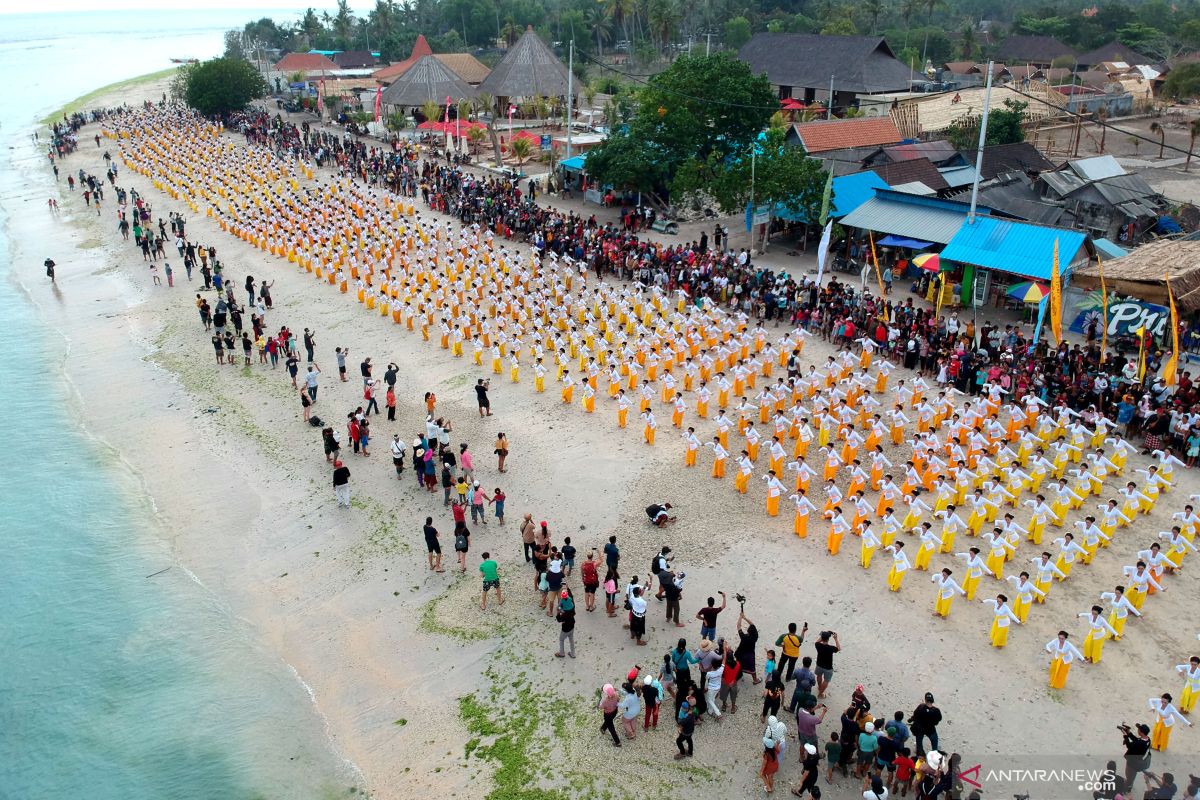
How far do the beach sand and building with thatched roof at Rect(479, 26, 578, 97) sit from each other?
37.5m

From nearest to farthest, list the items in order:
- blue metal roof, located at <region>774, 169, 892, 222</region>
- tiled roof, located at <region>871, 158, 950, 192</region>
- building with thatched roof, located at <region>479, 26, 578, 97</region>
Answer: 1. blue metal roof, located at <region>774, 169, 892, 222</region>
2. tiled roof, located at <region>871, 158, 950, 192</region>
3. building with thatched roof, located at <region>479, 26, 578, 97</region>

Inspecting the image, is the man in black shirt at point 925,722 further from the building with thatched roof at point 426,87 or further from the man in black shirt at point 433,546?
the building with thatched roof at point 426,87

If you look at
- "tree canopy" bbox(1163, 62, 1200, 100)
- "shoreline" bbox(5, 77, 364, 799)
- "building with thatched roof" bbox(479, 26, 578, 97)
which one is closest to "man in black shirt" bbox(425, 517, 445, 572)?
"shoreline" bbox(5, 77, 364, 799)

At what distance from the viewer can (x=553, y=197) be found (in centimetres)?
3956

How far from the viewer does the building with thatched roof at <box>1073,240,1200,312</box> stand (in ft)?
68.8

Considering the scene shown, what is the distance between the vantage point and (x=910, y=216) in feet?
88.8

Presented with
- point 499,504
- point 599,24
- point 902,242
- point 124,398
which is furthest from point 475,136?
point 599,24

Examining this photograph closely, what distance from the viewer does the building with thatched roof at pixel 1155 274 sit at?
21.0 m

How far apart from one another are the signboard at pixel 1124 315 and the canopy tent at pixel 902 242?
4791 mm

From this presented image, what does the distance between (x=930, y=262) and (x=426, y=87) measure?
134 feet

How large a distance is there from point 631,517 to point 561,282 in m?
13.5

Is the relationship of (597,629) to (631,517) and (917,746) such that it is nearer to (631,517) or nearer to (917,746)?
(631,517)

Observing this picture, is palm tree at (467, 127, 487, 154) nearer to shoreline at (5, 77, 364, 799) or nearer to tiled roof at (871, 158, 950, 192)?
shoreline at (5, 77, 364, 799)

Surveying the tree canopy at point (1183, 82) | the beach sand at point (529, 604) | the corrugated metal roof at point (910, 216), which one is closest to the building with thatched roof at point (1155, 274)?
the corrugated metal roof at point (910, 216)
